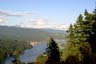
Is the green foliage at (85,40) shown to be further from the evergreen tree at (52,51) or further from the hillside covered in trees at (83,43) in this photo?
the evergreen tree at (52,51)

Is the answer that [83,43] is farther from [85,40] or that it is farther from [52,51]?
[52,51]

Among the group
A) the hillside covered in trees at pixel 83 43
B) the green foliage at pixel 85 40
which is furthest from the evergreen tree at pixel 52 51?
the green foliage at pixel 85 40

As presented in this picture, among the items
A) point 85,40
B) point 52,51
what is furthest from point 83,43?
point 52,51

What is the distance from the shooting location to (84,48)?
34.4m

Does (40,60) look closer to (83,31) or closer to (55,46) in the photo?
(55,46)

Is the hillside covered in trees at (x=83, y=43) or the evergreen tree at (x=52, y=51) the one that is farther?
the evergreen tree at (x=52, y=51)


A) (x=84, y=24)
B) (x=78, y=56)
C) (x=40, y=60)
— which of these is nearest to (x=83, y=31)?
(x=84, y=24)

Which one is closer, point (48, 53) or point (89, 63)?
point (89, 63)

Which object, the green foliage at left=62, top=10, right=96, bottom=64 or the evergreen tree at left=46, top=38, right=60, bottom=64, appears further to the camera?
the evergreen tree at left=46, top=38, right=60, bottom=64

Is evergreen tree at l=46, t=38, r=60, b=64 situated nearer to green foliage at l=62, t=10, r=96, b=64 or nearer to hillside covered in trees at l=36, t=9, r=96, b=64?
hillside covered in trees at l=36, t=9, r=96, b=64

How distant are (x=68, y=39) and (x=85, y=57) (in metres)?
6.43

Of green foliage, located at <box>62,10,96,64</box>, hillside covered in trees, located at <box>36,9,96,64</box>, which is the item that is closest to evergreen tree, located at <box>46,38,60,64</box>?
hillside covered in trees, located at <box>36,9,96,64</box>

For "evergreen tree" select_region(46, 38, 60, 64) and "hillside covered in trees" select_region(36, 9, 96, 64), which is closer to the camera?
"hillside covered in trees" select_region(36, 9, 96, 64)

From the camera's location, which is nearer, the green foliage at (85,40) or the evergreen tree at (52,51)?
the green foliage at (85,40)
